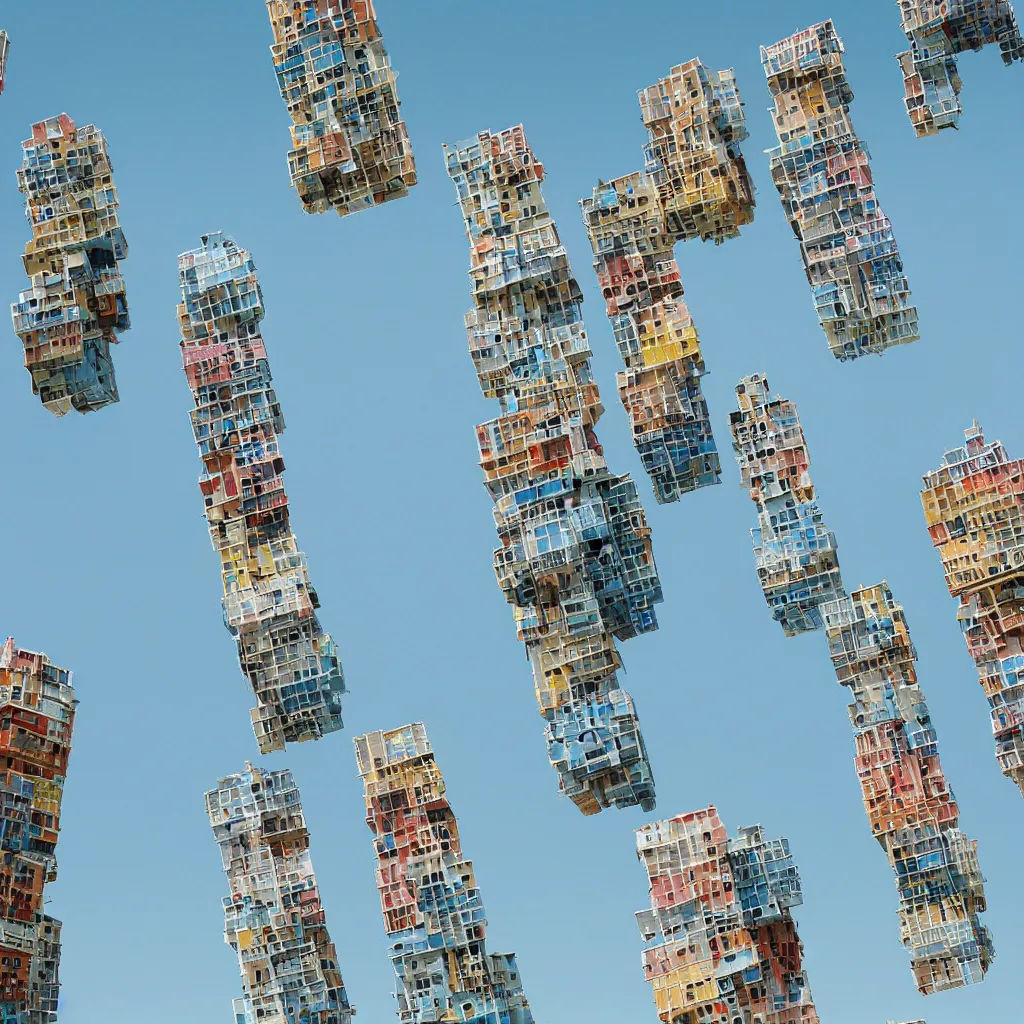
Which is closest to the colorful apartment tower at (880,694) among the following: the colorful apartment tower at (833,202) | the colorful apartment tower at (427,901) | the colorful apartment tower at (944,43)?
the colorful apartment tower at (833,202)

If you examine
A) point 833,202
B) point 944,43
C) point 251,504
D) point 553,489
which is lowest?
point 553,489

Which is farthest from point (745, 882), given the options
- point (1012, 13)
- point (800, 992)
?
point (1012, 13)

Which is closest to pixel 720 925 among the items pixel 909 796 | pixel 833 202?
pixel 909 796

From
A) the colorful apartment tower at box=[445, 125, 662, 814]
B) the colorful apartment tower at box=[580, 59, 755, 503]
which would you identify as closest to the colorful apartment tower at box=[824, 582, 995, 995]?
the colorful apartment tower at box=[445, 125, 662, 814]

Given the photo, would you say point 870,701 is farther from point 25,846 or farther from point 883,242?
point 25,846

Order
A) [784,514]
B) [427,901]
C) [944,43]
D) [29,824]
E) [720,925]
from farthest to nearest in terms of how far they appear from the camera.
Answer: [944,43] < [784,514] < [29,824] < [427,901] < [720,925]

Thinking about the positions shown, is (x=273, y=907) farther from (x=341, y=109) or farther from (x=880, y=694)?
(x=341, y=109)

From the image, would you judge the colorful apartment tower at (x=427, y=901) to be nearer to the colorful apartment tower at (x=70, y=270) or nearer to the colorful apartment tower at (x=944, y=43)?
the colorful apartment tower at (x=70, y=270)
